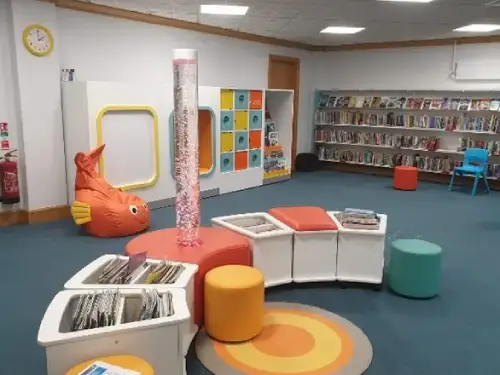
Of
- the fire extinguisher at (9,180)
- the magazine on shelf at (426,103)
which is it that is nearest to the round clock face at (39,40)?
the fire extinguisher at (9,180)

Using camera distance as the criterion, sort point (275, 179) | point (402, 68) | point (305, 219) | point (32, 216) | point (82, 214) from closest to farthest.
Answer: point (305, 219) → point (82, 214) → point (32, 216) → point (275, 179) → point (402, 68)

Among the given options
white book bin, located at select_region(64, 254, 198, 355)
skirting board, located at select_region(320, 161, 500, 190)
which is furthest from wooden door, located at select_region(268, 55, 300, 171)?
white book bin, located at select_region(64, 254, 198, 355)

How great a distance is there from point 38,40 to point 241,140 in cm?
348

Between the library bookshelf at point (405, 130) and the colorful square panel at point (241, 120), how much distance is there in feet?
9.95

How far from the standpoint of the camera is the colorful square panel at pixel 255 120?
784cm

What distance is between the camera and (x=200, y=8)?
20.1ft

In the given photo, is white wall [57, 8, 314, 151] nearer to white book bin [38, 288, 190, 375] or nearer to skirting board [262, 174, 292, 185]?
skirting board [262, 174, 292, 185]

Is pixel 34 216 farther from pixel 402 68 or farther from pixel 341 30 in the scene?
pixel 402 68

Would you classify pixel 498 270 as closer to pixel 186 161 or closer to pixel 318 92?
pixel 186 161

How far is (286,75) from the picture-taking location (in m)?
9.79

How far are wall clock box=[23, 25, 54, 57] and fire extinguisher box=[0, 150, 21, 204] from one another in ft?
4.10

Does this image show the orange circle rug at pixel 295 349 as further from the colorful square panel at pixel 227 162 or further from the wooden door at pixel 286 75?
the wooden door at pixel 286 75

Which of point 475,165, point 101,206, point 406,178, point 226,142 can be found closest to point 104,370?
point 101,206

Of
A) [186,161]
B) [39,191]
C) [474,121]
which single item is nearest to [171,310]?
[186,161]
